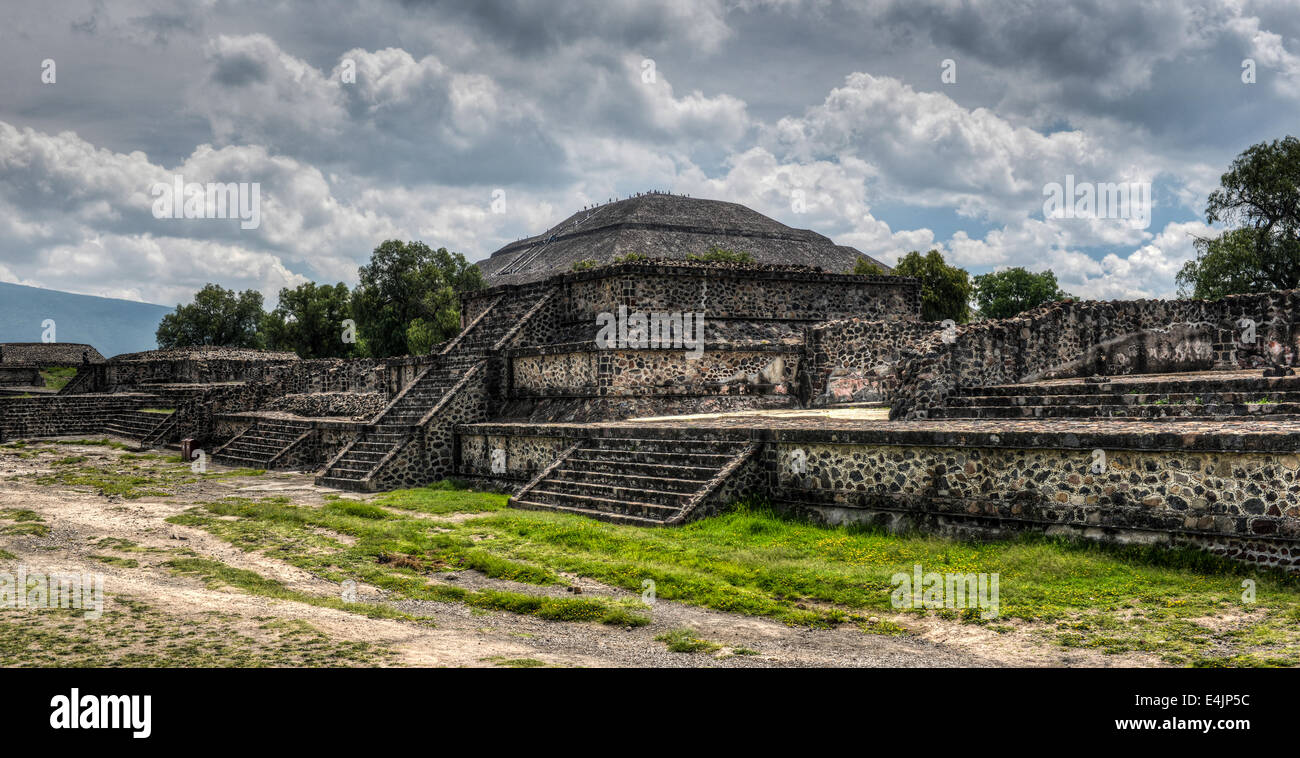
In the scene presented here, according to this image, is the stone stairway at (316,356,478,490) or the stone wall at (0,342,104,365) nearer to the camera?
the stone stairway at (316,356,478,490)

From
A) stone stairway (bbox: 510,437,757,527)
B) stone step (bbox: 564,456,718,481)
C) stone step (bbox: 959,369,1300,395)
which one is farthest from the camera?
stone step (bbox: 564,456,718,481)

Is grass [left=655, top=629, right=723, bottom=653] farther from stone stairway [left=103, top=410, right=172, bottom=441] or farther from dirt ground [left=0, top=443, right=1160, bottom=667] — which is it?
stone stairway [left=103, top=410, right=172, bottom=441]

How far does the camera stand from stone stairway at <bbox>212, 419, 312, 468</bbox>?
21.5 m

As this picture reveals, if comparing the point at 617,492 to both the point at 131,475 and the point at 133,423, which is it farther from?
the point at 133,423

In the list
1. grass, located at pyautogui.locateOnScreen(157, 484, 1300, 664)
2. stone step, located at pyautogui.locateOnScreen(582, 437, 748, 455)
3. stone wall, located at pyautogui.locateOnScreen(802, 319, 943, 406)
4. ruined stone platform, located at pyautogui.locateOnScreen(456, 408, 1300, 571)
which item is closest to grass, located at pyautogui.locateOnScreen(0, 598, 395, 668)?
grass, located at pyautogui.locateOnScreen(157, 484, 1300, 664)

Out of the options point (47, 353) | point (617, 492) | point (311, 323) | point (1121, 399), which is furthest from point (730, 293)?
point (47, 353)

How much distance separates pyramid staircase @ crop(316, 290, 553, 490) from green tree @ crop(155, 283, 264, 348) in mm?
44049

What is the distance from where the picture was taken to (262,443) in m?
22.9

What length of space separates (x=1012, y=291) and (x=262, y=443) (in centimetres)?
3748

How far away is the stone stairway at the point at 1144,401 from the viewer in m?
10.6

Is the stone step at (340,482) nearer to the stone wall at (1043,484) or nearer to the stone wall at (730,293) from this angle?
the stone wall at (730,293)

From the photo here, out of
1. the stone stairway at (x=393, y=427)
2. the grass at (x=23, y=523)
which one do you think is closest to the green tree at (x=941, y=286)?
the stone stairway at (x=393, y=427)

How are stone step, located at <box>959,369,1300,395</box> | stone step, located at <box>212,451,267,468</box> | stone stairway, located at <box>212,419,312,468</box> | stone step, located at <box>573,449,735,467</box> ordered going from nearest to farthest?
1. stone step, located at <box>959,369,1300,395</box>
2. stone step, located at <box>573,449,735,467</box>
3. stone stairway, located at <box>212,419,312,468</box>
4. stone step, located at <box>212,451,267,468</box>

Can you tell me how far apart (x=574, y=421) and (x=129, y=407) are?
23098 millimetres
